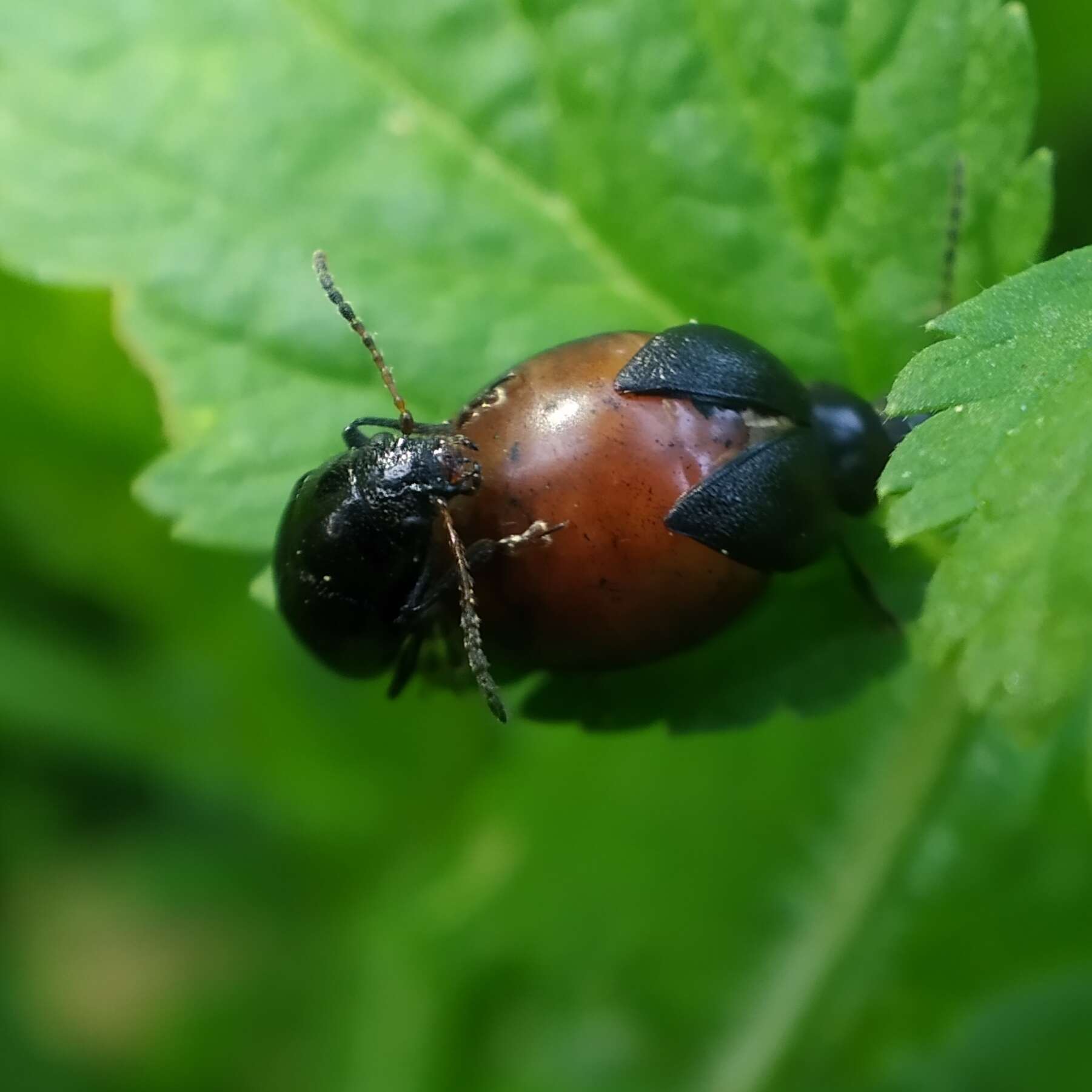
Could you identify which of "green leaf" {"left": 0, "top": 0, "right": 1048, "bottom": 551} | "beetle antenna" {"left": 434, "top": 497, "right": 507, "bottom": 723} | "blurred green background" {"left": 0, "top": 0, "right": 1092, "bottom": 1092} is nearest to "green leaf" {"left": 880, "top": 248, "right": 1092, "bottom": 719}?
"green leaf" {"left": 0, "top": 0, "right": 1048, "bottom": 551}

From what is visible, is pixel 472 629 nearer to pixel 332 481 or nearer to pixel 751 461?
pixel 332 481

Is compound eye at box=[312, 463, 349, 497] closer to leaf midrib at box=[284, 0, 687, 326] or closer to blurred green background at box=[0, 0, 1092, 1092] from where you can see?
leaf midrib at box=[284, 0, 687, 326]

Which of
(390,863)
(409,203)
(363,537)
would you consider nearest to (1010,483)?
(363,537)

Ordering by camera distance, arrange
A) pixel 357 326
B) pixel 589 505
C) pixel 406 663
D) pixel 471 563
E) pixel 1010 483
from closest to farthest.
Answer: pixel 1010 483
pixel 589 505
pixel 471 563
pixel 357 326
pixel 406 663

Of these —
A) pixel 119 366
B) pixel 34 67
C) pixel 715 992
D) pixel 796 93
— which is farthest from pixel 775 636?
pixel 119 366

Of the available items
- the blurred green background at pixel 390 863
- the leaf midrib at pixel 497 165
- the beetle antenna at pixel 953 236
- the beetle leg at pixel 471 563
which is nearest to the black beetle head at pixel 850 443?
the beetle antenna at pixel 953 236

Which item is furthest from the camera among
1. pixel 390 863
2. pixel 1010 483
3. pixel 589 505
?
pixel 390 863
